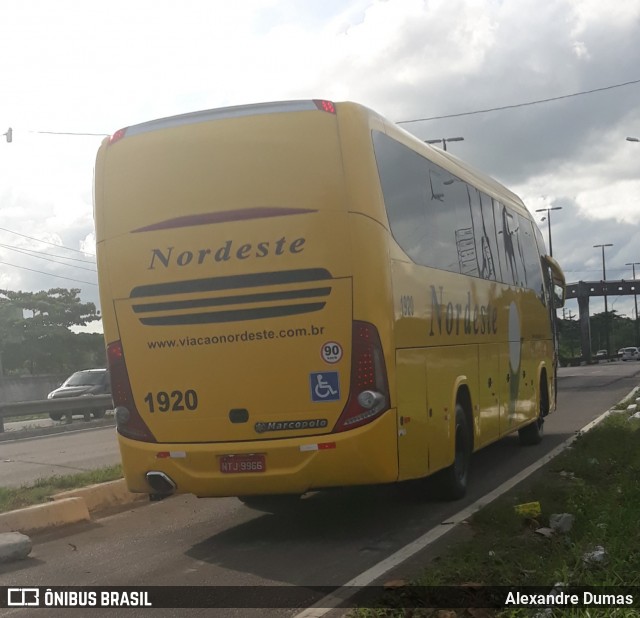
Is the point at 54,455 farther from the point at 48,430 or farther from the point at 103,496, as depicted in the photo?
the point at 48,430

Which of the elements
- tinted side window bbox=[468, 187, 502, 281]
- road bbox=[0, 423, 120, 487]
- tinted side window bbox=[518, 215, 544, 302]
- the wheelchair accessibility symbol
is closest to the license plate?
the wheelchair accessibility symbol

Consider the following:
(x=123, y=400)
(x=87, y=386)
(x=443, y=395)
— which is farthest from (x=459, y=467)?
(x=87, y=386)

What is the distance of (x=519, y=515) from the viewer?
781 centimetres

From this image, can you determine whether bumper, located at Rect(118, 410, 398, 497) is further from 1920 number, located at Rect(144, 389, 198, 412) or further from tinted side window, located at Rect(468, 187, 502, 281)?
tinted side window, located at Rect(468, 187, 502, 281)

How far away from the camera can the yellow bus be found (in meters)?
7.50

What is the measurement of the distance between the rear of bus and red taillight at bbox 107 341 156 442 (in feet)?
0.05

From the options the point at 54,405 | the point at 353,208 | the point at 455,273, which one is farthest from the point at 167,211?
the point at 54,405

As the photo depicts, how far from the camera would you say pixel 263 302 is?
25.0 feet

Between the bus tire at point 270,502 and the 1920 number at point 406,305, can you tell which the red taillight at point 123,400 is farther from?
the 1920 number at point 406,305

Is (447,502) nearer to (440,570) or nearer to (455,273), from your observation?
(455,273)

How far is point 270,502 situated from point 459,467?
2.01 m

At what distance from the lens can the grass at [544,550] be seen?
539 centimetres

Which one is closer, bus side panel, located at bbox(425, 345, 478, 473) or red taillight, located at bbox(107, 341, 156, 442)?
red taillight, located at bbox(107, 341, 156, 442)

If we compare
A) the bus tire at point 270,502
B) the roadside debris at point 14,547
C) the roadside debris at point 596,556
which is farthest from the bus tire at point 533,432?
the roadside debris at point 14,547
